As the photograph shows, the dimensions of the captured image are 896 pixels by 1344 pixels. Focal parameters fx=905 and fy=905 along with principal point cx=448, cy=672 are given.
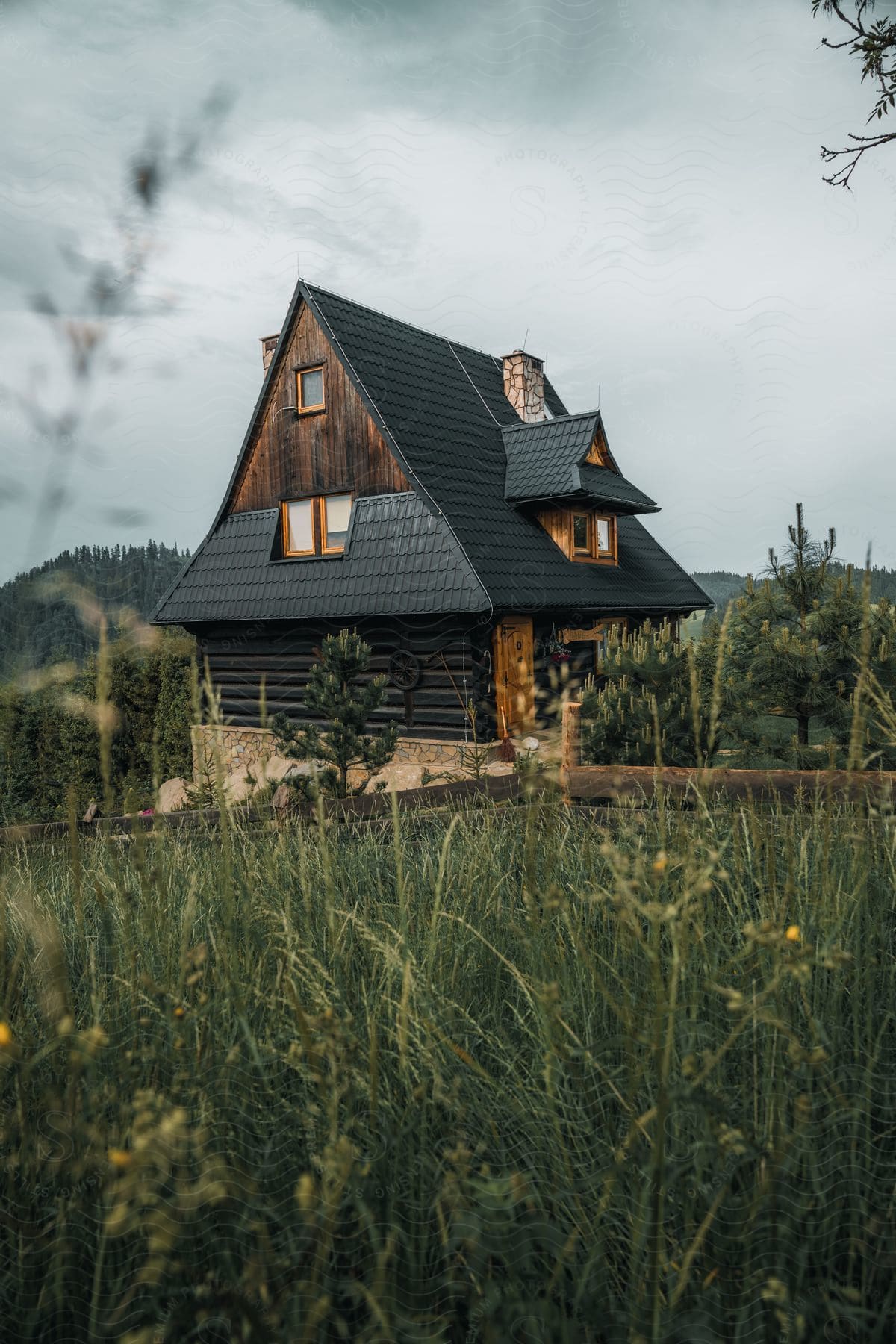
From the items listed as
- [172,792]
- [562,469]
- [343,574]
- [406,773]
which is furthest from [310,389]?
[172,792]

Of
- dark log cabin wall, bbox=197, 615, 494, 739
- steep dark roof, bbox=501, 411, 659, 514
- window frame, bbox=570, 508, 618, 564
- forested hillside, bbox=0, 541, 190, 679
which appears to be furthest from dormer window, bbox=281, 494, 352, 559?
forested hillside, bbox=0, 541, 190, 679

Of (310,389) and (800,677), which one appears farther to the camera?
(310,389)

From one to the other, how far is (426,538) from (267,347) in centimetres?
613

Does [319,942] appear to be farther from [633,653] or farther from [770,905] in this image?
[633,653]

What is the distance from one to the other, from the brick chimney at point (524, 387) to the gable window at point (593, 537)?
281 centimetres

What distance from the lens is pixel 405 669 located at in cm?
1278

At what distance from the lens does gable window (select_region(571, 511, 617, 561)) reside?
14180 mm

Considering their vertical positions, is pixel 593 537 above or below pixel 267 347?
A: below

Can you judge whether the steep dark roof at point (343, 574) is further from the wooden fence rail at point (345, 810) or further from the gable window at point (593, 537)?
the wooden fence rail at point (345, 810)

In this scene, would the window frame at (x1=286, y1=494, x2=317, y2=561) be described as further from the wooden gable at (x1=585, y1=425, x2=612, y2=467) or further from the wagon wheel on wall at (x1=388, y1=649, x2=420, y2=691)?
the wooden gable at (x1=585, y1=425, x2=612, y2=467)

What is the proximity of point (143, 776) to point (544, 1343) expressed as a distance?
56.5 ft

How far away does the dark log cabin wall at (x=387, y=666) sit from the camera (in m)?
12.0

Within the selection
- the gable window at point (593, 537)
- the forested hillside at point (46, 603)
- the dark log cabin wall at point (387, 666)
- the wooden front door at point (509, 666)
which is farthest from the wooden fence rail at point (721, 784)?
the gable window at point (593, 537)

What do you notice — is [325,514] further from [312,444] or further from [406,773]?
[406,773]
